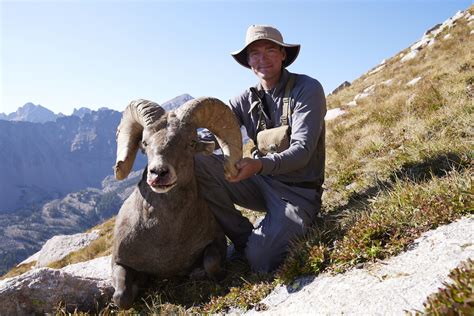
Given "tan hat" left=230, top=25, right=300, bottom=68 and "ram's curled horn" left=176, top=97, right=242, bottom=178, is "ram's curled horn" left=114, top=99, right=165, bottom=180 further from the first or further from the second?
"tan hat" left=230, top=25, right=300, bottom=68

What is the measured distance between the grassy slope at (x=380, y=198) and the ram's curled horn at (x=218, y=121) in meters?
1.77

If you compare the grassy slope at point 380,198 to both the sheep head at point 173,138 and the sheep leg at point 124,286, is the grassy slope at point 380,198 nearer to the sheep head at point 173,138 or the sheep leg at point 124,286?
the sheep leg at point 124,286

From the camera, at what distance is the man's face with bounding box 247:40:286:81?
282 inches

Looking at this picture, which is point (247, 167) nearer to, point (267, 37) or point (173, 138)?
point (173, 138)

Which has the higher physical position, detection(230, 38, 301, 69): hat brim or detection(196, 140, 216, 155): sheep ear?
detection(230, 38, 301, 69): hat brim

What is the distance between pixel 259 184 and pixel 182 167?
2.03m

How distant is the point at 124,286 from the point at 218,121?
9.86ft

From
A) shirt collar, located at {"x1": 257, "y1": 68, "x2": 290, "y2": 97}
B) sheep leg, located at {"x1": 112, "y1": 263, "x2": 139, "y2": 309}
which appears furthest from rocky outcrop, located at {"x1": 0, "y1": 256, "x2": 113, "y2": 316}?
shirt collar, located at {"x1": 257, "y1": 68, "x2": 290, "y2": 97}

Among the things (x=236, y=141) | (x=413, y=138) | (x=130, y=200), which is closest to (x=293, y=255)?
(x=236, y=141)

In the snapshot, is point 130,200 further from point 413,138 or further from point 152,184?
point 413,138

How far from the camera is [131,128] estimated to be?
671 cm

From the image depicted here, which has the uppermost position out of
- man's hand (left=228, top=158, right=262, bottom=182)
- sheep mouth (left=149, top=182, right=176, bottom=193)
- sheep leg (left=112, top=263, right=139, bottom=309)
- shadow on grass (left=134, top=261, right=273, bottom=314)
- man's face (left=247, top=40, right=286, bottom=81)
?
man's face (left=247, top=40, right=286, bottom=81)

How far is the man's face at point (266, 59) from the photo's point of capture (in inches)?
282

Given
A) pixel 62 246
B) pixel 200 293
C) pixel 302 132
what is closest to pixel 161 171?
pixel 200 293
